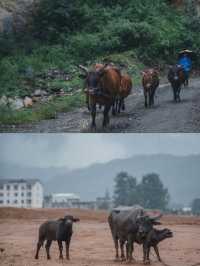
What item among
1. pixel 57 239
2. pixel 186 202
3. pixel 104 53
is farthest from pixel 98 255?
pixel 104 53

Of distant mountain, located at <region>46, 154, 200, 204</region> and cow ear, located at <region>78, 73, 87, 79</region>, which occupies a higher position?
cow ear, located at <region>78, 73, 87, 79</region>

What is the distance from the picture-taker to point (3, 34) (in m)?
9.11

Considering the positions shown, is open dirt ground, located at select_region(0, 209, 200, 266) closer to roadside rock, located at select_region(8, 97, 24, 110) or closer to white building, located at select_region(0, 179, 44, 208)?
white building, located at select_region(0, 179, 44, 208)

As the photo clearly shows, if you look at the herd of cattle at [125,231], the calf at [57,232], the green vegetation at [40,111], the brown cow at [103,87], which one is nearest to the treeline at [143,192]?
the herd of cattle at [125,231]

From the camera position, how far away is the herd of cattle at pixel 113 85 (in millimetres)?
8508

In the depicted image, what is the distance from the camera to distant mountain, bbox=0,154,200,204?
27.4 ft

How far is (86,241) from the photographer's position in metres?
8.23

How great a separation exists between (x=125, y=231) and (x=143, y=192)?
45cm

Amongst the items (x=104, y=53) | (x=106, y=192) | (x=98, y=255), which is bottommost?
(x=98, y=255)

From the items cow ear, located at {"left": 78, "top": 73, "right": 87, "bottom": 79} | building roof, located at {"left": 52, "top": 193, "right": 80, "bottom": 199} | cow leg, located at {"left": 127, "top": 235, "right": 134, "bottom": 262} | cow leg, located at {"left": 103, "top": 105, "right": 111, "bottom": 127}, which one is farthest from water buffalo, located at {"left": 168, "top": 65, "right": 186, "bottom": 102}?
cow leg, located at {"left": 127, "top": 235, "right": 134, "bottom": 262}

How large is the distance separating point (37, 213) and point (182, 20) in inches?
91.8

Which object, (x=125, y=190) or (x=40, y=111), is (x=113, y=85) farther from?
(x=125, y=190)

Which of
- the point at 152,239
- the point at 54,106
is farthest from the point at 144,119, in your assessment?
the point at 152,239

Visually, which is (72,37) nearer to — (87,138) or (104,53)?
(104,53)
